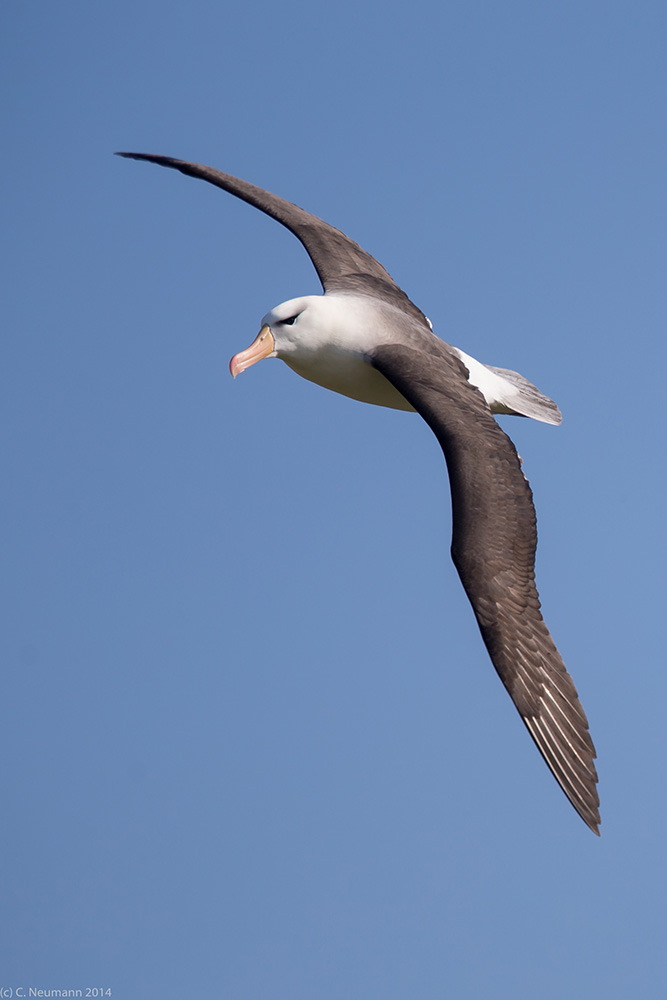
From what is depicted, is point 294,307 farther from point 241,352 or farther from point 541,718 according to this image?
point 541,718

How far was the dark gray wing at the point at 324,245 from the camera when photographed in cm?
1277

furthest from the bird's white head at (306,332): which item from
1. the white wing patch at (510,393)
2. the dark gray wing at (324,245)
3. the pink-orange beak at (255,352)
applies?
the white wing patch at (510,393)

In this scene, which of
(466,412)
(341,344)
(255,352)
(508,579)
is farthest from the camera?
(255,352)

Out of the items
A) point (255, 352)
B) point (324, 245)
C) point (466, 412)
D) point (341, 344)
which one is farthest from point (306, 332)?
point (324, 245)

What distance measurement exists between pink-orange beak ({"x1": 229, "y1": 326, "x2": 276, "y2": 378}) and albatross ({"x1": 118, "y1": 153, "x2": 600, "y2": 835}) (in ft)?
0.04

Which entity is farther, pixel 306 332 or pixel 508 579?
pixel 306 332

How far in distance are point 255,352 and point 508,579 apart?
3232 millimetres

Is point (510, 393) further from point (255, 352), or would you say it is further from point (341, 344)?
point (255, 352)

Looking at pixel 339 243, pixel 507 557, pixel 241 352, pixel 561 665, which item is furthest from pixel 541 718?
pixel 339 243

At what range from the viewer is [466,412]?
1047cm

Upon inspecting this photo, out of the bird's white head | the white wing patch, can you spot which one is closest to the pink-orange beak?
the bird's white head

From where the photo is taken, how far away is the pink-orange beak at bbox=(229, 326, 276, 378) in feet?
37.8

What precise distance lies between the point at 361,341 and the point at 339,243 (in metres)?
2.36

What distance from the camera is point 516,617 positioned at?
31.4 feet
